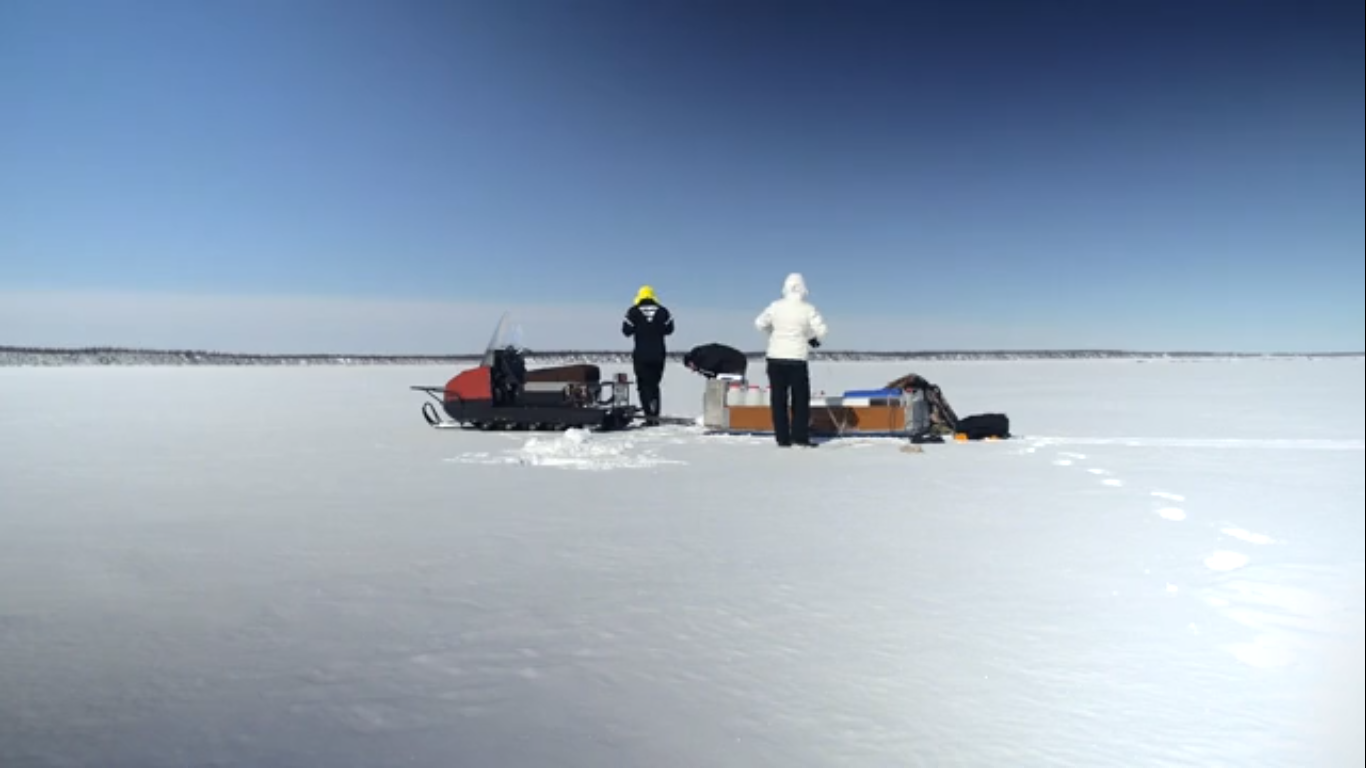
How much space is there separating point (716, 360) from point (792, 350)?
6.14 feet

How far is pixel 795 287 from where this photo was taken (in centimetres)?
917

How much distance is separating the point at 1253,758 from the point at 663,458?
19.7 ft

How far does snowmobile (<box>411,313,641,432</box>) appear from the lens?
10375 mm

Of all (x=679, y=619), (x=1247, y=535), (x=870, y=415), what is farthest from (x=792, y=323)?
(x=679, y=619)

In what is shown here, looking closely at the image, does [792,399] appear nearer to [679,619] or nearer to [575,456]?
[575,456]

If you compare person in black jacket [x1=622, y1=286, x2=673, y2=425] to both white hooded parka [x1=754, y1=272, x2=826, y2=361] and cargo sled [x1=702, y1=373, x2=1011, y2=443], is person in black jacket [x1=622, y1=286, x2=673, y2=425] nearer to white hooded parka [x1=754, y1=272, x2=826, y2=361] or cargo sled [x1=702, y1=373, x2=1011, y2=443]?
cargo sled [x1=702, y1=373, x2=1011, y2=443]

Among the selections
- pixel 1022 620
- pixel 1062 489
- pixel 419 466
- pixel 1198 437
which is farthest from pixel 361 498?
pixel 1198 437

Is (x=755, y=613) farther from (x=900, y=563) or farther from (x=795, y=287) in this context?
(x=795, y=287)

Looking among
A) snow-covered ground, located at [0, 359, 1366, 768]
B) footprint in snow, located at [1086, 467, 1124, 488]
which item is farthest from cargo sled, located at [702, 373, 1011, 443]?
snow-covered ground, located at [0, 359, 1366, 768]

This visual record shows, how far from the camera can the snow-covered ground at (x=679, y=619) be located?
226 cm

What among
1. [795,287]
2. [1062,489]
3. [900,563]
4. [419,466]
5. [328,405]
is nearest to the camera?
[900,563]

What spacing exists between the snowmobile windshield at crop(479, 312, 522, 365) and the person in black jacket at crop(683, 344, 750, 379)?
1956 mm

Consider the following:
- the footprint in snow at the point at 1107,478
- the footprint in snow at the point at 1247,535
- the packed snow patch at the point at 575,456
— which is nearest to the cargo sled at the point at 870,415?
the packed snow patch at the point at 575,456

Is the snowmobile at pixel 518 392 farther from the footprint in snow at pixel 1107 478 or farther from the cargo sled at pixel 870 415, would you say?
the footprint in snow at pixel 1107 478
